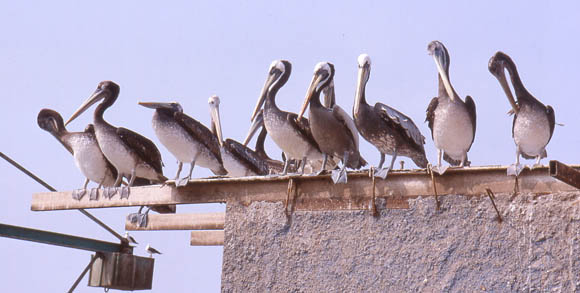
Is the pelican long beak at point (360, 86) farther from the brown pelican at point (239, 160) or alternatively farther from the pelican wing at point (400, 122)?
the brown pelican at point (239, 160)

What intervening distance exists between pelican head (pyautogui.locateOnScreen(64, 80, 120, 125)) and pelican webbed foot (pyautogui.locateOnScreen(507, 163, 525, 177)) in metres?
6.14

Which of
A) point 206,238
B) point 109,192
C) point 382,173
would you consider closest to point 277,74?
point 206,238

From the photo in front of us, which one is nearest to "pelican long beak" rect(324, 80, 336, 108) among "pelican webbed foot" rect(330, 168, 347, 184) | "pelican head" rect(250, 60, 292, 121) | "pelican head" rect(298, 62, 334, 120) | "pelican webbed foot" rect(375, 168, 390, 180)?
"pelican head" rect(250, 60, 292, 121)

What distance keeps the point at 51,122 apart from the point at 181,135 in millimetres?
1958

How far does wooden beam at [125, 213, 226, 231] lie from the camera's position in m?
9.57

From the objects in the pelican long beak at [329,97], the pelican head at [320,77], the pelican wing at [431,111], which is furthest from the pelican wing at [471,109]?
the pelican long beak at [329,97]

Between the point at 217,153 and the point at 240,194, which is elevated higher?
the point at 217,153

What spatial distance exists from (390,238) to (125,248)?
4268 millimetres

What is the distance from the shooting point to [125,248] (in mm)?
9562

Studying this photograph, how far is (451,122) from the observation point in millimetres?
7992

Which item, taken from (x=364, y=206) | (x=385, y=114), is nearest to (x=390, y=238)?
(x=364, y=206)

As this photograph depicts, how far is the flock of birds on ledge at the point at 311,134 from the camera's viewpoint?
7996 millimetres

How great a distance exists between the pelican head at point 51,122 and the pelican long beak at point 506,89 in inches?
219

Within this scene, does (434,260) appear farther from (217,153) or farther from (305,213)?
(217,153)
